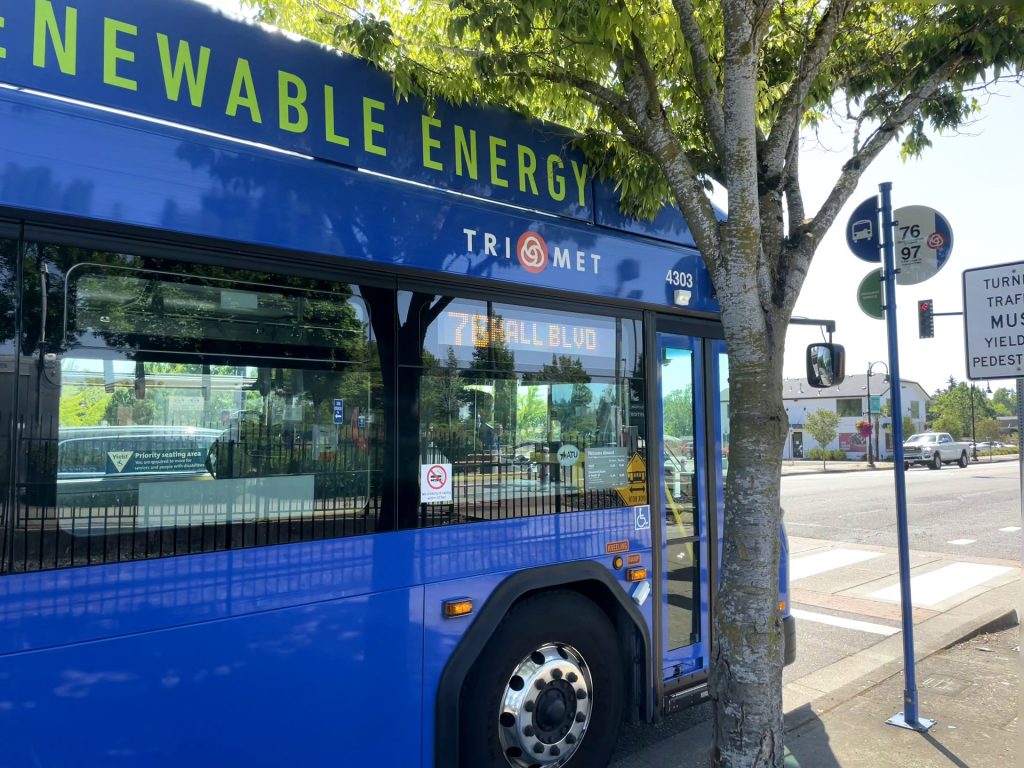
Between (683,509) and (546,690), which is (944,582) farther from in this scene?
(546,690)

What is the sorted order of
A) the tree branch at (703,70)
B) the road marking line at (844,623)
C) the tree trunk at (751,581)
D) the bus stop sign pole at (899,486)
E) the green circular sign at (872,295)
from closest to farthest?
the tree trunk at (751,581) → the tree branch at (703,70) → the bus stop sign pole at (899,486) → the green circular sign at (872,295) → the road marking line at (844,623)

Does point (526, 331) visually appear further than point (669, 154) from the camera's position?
Yes

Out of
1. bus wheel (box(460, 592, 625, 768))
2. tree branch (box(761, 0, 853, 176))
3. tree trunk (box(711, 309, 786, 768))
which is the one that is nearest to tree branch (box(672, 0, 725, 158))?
tree branch (box(761, 0, 853, 176))

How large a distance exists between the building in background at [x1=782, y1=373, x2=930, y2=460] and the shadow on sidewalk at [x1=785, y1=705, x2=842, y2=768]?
49362 millimetres

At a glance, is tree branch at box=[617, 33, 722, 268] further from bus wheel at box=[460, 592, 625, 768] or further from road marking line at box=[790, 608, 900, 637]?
road marking line at box=[790, 608, 900, 637]

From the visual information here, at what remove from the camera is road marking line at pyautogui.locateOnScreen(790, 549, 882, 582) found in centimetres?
996

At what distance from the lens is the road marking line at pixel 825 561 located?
32.7 feet

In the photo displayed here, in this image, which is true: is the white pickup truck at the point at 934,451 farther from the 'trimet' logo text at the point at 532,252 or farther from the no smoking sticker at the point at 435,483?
the no smoking sticker at the point at 435,483

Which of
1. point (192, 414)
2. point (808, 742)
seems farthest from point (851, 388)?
point (192, 414)

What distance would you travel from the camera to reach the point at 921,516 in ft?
51.3

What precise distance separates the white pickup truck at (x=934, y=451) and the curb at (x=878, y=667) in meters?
33.7

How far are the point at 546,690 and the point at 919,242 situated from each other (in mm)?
3842

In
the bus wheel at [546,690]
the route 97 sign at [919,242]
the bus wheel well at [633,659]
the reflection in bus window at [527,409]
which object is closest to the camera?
the reflection in bus window at [527,409]

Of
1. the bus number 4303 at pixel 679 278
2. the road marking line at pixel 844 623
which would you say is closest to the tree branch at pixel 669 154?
the bus number 4303 at pixel 679 278
